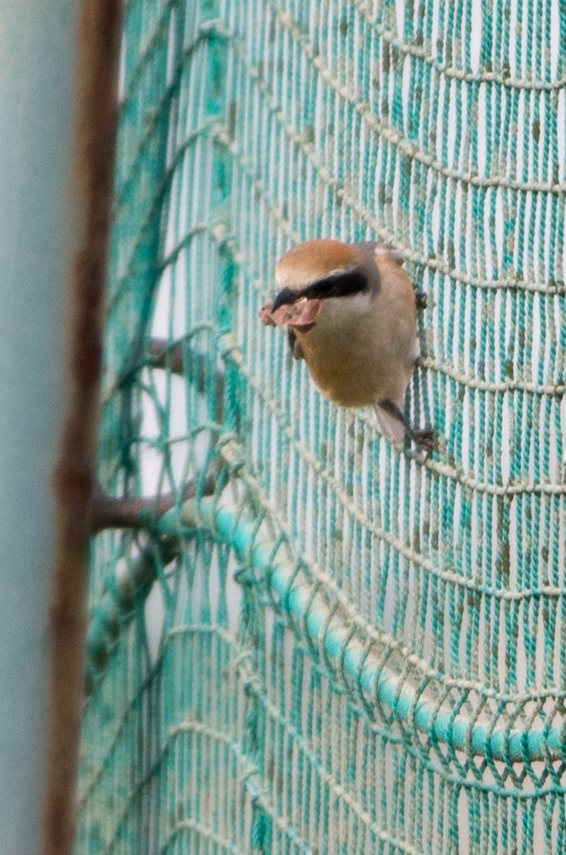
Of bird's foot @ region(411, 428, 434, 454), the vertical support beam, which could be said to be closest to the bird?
bird's foot @ region(411, 428, 434, 454)

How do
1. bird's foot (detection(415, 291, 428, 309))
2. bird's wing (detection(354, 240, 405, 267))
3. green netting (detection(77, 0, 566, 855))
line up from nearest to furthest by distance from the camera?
green netting (detection(77, 0, 566, 855)) < bird's wing (detection(354, 240, 405, 267)) < bird's foot (detection(415, 291, 428, 309))

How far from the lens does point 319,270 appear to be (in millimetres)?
1402

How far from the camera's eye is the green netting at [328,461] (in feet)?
3.95

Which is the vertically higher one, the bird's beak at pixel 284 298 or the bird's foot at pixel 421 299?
the bird's foot at pixel 421 299

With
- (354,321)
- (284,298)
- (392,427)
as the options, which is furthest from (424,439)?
(354,321)

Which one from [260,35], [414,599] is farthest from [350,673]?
[260,35]

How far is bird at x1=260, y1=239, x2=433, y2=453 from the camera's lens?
4.52 feet

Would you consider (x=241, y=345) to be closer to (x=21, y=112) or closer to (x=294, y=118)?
(x=294, y=118)

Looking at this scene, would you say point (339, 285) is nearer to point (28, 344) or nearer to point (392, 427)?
point (392, 427)

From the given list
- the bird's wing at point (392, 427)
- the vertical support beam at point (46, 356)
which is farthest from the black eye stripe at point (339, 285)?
the vertical support beam at point (46, 356)

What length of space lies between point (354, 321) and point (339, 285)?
0.11 m

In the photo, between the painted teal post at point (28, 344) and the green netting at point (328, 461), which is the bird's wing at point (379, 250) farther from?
the painted teal post at point (28, 344)

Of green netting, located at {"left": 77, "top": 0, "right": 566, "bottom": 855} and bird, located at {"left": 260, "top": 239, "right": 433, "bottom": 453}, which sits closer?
green netting, located at {"left": 77, "top": 0, "right": 566, "bottom": 855}

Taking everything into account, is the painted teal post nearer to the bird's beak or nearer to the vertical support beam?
the vertical support beam
